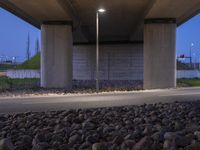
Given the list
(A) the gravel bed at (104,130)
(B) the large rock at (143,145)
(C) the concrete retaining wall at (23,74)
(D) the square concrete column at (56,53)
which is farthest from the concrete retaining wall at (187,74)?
(B) the large rock at (143,145)

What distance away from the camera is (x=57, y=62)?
3703 cm

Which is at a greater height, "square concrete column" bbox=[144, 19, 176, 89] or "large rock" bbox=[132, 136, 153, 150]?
"square concrete column" bbox=[144, 19, 176, 89]

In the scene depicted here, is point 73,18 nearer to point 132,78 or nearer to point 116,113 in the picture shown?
point 116,113

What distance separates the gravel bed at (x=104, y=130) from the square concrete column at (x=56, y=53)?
19842 mm

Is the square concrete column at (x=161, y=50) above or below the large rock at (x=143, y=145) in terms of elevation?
above

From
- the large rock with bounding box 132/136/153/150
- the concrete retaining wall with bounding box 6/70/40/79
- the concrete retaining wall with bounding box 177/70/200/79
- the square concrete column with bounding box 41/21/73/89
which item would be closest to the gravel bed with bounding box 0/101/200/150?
the large rock with bounding box 132/136/153/150

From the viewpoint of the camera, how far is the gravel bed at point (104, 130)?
27.2 feet

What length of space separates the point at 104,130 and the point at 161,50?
25.0 metres

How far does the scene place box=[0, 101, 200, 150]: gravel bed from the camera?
8288mm

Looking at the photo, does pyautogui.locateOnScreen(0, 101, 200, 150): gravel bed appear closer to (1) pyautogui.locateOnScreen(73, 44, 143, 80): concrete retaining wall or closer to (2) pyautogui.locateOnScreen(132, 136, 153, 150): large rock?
(2) pyautogui.locateOnScreen(132, 136, 153, 150): large rock

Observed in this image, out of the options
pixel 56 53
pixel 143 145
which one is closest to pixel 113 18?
pixel 56 53

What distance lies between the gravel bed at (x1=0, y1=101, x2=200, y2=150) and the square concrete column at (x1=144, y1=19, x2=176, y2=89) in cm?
1768

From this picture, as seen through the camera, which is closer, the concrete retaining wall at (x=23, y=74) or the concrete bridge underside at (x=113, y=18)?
the concrete bridge underside at (x=113, y=18)

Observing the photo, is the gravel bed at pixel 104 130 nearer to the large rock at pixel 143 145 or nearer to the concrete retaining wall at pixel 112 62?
the large rock at pixel 143 145
